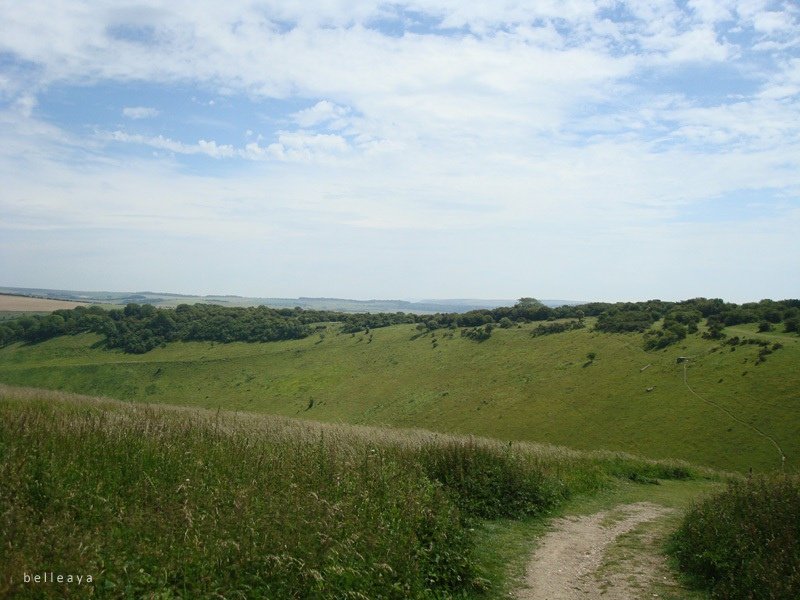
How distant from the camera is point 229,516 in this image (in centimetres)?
605

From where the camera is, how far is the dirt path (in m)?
7.16

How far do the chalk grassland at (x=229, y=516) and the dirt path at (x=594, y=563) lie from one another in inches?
21.0

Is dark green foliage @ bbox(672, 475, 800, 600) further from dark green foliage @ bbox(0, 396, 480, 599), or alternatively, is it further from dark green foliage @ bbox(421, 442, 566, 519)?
dark green foliage @ bbox(0, 396, 480, 599)

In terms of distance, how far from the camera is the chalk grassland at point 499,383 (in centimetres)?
3578

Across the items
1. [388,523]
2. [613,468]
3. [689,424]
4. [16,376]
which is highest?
[388,523]

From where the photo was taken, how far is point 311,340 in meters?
84.8

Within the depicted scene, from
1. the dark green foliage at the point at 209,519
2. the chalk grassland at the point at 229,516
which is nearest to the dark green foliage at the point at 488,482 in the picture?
the chalk grassland at the point at 229,516

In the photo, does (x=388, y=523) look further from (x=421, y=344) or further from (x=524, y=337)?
(x=421, y=344)

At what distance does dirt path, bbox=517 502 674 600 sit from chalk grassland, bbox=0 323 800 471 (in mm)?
15555

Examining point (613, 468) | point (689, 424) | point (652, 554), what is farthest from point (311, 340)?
point (652, 554)

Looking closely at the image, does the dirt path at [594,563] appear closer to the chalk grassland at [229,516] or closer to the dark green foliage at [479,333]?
the chalk grassland at [229,516]

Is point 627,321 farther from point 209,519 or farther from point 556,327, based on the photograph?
point 209,519

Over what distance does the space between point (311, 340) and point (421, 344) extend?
20.5 m

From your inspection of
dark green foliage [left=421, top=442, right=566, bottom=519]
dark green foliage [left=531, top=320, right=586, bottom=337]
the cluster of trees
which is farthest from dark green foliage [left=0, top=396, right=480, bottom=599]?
dark green foliage [left=531, top=320, right=586, bottom=337]
